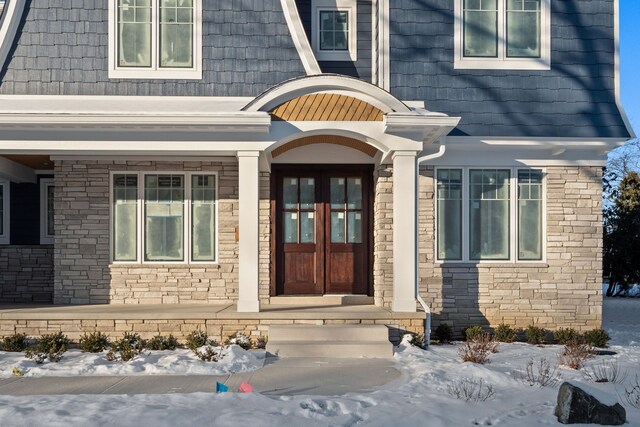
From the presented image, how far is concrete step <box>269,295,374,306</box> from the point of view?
31.8ft

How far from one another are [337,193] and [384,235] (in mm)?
1391

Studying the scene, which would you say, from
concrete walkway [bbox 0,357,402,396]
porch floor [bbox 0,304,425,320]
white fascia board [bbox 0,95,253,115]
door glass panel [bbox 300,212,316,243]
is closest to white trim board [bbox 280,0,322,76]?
white fascia board [bbox 0,95,253,115]

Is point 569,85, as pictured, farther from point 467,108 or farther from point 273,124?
point 273,124

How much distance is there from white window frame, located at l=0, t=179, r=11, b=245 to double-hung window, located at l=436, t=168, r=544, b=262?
7.43 m

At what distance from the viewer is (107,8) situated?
8.88 m

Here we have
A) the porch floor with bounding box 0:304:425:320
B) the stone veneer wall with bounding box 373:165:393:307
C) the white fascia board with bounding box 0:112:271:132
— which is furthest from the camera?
the stone veneer wall with bounding box 373:165:393:307

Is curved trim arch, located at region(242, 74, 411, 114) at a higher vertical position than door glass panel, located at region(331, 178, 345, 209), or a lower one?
higher

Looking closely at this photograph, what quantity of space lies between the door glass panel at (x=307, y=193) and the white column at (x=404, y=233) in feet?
6.77

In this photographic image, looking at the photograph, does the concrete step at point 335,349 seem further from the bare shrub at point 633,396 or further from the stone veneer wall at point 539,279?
the bare shrub at point 633,396

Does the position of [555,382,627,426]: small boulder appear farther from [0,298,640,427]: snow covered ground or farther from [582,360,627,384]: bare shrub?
[582,360,627,384]: bare shrub

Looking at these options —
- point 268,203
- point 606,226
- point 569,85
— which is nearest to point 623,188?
point 606,226

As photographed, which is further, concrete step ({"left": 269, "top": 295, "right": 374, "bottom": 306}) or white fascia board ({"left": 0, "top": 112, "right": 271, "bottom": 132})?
concrete step ({"left": 269, "top": 295, "right": 374, "bottom": 306})

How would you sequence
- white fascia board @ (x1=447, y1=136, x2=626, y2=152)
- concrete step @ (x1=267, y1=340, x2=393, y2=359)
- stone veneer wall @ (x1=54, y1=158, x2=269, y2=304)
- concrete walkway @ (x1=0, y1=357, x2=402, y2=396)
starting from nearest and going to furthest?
1. concrete walkway @ (x1=0, y1=357, x2=402, y2=396)
2. concrete step @ (x1=267, y1=340, x2=393, y2=359)
3. white fascia board @ (x1=447, y1=136, x2=626, y2=152)
4. stone veneer wall @ (x1=54, y1=158, x2=269, y2=304)

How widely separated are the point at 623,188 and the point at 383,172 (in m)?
13.3
